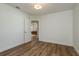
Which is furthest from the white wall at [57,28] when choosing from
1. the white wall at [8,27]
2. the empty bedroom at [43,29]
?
the white wall at [8,27]

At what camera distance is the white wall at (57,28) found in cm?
525

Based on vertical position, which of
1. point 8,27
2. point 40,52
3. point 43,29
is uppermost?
point 8,27

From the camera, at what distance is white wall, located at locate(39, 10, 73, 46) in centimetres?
525

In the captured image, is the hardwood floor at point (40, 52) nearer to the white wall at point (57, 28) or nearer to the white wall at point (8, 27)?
the white wall at point (8, 27)

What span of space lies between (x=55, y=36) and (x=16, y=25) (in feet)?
8.65

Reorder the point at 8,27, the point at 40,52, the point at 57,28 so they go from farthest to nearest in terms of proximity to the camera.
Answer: the point at 57,28
the point at 8,27
the point at 40,52

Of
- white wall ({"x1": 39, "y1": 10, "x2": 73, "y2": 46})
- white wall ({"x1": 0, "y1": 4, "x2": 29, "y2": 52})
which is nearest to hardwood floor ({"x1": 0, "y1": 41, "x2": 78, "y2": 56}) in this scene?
white wall ({"x1": 0, "y1": 4, "x2": 29, "y2": 52})

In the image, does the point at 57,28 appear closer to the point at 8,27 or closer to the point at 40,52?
the point at 40,52

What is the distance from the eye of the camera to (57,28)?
5.95 m

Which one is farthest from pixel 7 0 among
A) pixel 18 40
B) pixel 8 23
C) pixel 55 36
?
pixel 55 36

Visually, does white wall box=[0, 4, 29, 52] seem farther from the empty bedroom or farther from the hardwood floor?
the hardwood floor

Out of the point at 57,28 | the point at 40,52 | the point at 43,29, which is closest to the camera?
the point at 40,52

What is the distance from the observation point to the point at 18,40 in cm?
514

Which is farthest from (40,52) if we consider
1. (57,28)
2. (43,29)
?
(43,29)
